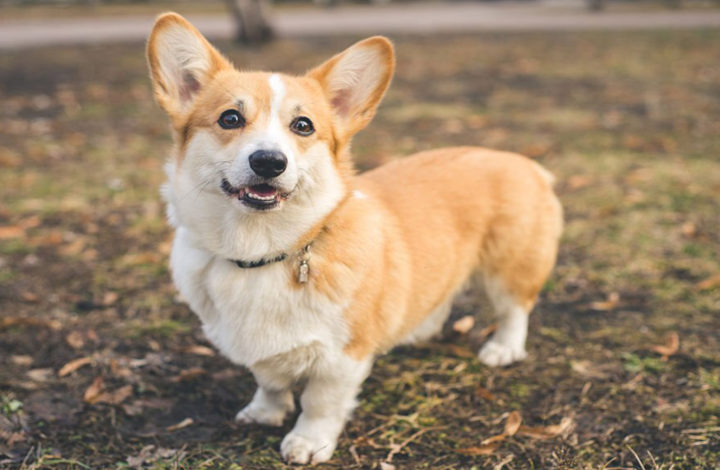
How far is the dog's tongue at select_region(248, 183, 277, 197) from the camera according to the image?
250cm

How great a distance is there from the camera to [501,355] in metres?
3.47

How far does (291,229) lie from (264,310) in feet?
1.09

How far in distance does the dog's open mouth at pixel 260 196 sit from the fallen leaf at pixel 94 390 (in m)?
1.31

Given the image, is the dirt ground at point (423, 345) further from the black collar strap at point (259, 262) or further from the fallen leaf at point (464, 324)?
the black collar strap at point (259, 262)

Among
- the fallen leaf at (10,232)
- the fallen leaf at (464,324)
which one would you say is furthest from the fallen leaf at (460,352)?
the fallen leaf at (10,232)

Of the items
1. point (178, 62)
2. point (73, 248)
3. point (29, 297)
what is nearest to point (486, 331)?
point (178, 62)

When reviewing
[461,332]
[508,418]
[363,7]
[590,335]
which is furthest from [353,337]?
[363,7]

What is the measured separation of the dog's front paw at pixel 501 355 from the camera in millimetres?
3467

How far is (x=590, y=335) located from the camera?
144 inches

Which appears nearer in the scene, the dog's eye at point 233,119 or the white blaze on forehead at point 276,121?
the white blaze on forehead at point 276,121

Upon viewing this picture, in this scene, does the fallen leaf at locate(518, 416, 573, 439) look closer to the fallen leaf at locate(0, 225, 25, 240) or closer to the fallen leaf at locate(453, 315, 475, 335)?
the fallen leaf at locate(453, 315, 475, 335)

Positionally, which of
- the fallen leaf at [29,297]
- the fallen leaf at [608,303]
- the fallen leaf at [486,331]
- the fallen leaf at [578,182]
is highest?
the fallen leaf at [29,297]

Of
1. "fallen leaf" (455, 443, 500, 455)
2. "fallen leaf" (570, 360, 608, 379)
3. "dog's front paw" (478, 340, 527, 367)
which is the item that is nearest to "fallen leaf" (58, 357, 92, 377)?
"fallen leaf" (455, 443, 500, 455)

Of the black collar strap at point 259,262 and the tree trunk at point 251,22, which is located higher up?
the black collar strap at point 259,262
